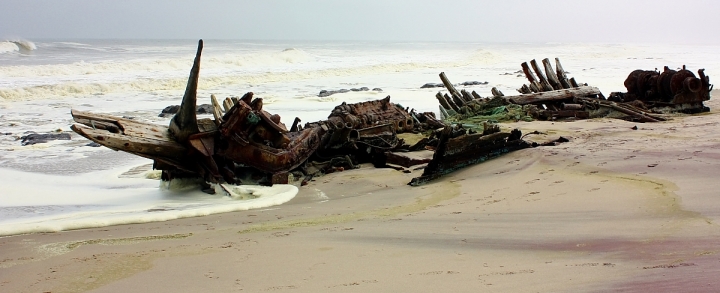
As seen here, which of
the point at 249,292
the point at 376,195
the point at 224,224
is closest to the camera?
the point at 249,292

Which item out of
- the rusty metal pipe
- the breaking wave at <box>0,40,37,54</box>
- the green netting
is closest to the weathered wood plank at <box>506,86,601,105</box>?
the green netting

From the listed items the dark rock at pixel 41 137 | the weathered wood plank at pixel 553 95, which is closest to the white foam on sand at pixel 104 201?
the dark rock at pixel 41 137

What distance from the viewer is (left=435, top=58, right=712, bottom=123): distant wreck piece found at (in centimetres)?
1073

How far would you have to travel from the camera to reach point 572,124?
388 inches

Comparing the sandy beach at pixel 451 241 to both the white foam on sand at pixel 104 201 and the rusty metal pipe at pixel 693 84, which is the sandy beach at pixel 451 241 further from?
the rusty metal pipe at pixel 693 84

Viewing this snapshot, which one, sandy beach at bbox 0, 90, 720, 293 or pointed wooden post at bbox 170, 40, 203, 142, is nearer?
sandy beach at bbox 0, 90, 720, 293

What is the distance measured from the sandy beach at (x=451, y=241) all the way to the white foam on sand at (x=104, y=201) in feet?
0.73

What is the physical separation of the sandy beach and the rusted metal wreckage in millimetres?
609

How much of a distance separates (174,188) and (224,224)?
83.4 inches

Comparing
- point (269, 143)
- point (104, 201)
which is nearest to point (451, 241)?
point (269, 143)

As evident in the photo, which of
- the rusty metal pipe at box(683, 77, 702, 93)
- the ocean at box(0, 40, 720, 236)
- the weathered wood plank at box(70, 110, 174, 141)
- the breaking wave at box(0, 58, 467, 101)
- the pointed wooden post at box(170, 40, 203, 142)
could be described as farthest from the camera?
the breaking wave at box(0, 58, 467, 101)

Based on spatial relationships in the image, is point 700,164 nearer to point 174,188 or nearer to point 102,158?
point 174,188

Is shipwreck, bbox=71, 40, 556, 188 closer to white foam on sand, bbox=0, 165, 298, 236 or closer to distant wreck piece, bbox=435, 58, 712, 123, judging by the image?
white foam on sand, bbox=0, 165, 298, 236

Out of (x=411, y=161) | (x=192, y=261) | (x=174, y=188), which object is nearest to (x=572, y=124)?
(x=411, y=161)
